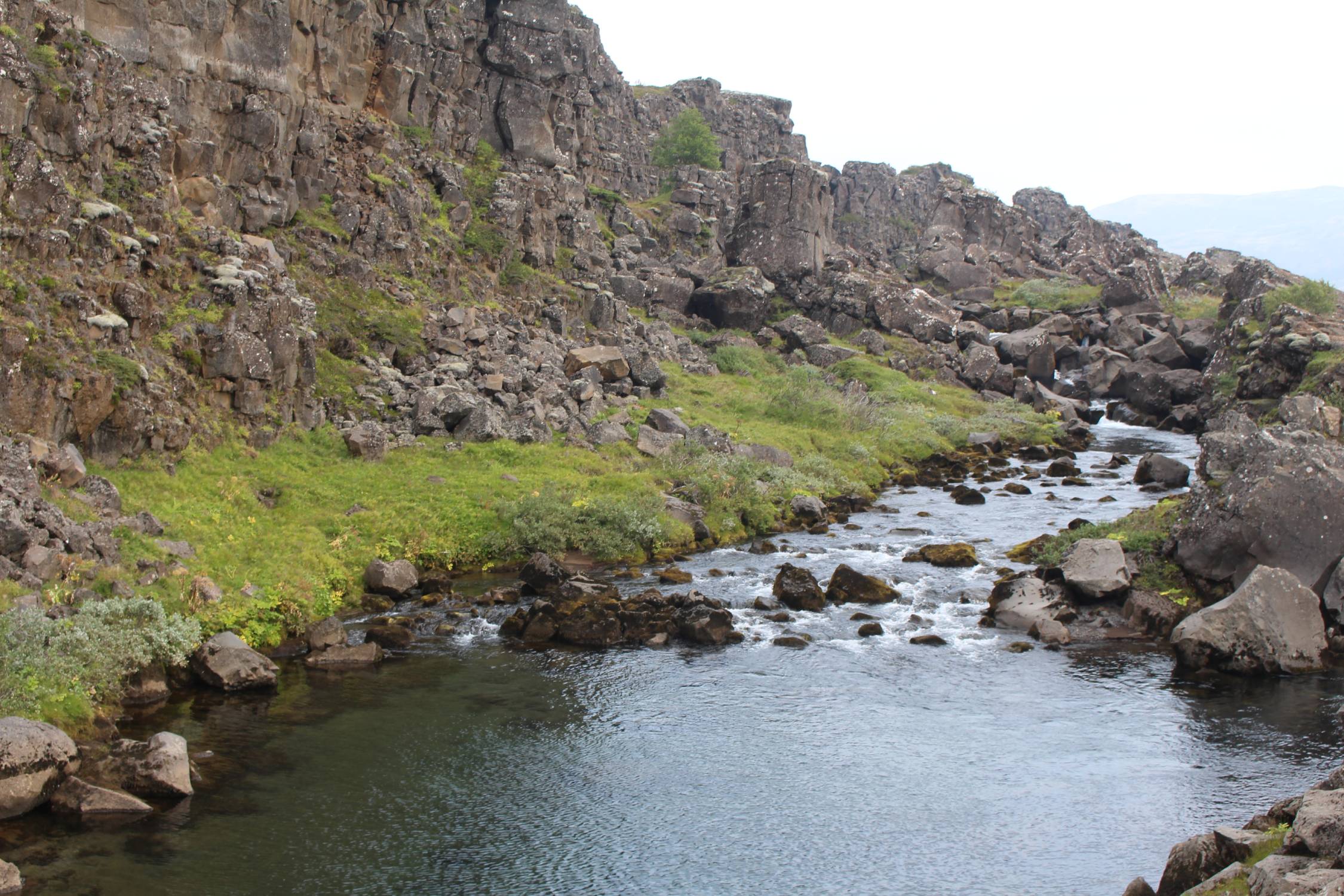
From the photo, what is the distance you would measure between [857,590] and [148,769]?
19.7 metres

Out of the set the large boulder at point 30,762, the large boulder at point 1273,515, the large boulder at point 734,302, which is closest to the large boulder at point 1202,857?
the large boulder at point 1273,515

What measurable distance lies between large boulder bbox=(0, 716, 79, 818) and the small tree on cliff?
97.7m

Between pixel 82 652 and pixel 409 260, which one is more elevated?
pixel 409 260

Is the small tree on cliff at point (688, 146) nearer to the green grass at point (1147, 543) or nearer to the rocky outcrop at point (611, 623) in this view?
the green grass at point (1147, 543)

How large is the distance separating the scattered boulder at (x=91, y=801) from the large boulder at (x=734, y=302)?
2533 inches

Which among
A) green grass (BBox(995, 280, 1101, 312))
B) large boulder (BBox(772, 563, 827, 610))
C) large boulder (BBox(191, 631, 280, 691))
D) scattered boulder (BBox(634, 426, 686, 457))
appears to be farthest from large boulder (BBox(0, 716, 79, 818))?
green grass (BBox(995, 280, 1101, 312))

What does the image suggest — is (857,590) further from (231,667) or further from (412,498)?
(231,667)

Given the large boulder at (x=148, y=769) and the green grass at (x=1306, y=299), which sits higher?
the green grass at (x=1306, y=299)

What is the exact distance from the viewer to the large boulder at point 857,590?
1240 inches

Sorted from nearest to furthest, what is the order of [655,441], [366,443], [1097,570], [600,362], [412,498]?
[1097,570]
[412,498]
[366,443]
[655,441]
[600,362]

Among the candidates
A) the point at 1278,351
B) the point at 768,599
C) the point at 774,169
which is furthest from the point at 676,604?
the point at 774,169

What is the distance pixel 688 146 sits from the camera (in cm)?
11094

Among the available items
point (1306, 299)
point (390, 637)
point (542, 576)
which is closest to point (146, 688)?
point (390, 637)

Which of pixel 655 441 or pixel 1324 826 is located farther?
pixel 655 441
